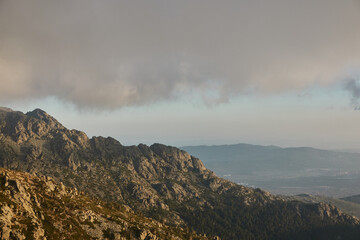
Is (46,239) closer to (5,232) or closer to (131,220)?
(5,232)

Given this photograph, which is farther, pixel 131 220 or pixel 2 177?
pixel 131 220

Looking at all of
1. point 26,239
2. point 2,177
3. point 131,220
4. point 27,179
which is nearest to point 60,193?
point 27,179

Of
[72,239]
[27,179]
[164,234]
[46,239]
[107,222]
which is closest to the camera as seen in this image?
[46,239]

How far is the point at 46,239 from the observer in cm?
11088

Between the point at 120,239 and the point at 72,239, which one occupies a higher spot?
the point at 72,239

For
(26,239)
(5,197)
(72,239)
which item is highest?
(5,197)

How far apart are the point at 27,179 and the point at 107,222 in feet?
231

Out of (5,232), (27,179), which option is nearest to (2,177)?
(27,179)

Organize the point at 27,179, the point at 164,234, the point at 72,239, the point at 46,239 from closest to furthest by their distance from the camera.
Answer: the point at 46,239, the point at 72,239, the point at 27,179, the point at 164,234

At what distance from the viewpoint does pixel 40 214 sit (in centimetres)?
12656

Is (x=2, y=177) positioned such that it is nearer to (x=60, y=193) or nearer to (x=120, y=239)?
(x=60, y=193)

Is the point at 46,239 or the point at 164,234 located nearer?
the point at 46,239

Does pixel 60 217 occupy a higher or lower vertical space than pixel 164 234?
higher

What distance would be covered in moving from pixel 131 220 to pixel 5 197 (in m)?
93.7
